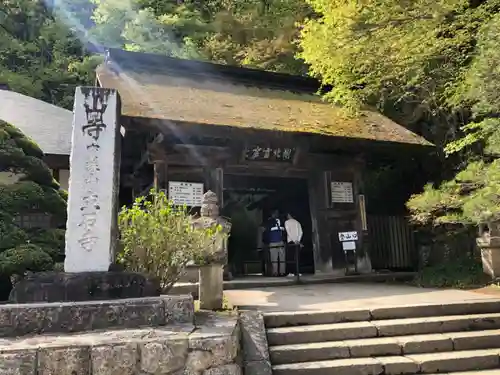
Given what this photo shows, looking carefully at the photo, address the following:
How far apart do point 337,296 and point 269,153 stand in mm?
4194

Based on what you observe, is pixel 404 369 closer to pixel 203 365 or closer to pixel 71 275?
pixel 203 365

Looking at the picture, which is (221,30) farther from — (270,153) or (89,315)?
(89,315)

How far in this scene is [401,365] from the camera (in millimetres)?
4957

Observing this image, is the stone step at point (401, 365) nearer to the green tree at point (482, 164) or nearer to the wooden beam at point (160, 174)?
the green tree at point (482, 164)

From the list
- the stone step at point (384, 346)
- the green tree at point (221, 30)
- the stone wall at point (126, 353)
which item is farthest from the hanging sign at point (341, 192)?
the stone wall at point (126, 353)

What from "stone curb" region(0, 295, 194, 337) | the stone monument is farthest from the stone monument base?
"stone curb" region(0, 295, 194, 337)

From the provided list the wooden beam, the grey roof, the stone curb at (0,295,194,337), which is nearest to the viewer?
the stone curb at (0,295,194,337)

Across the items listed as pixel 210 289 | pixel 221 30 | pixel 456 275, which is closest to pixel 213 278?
pixel 210 289

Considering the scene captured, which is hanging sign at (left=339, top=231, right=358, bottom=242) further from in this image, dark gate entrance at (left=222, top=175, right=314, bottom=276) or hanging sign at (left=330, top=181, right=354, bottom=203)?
dark gate entrance at (left=222, top=175, right=314, bottom=276)

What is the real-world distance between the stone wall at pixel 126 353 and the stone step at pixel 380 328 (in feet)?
4.17

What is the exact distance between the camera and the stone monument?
469cm

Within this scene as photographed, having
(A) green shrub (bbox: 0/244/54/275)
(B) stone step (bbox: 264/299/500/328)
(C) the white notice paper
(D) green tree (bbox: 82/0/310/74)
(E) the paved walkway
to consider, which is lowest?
(B) stone step (bbox: 264/299/500/328)

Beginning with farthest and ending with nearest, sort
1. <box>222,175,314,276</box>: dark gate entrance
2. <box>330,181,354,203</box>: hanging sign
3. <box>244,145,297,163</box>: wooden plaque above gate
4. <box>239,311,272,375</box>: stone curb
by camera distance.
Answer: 1. <box>222,175,314,276</box>: dark gate entrance
2. <box>330,181,354,203</box>: hanging sign
3. <box>244,145,297,163</box>: wooden plaque above gate
4. <box>239,311,272,375</box>: stone curb

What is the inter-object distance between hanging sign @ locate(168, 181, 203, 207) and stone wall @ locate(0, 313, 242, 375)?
5.50 meters
